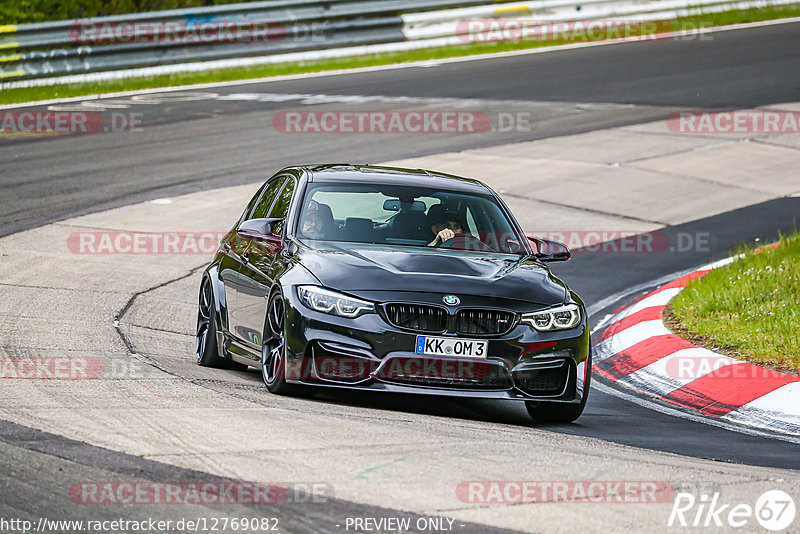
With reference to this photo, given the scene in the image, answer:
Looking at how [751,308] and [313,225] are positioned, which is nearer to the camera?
[313,225]

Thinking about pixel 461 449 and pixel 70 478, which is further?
pixel 461 449

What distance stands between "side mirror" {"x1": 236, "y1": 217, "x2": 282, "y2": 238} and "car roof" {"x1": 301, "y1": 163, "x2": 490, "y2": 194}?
596 millimetres

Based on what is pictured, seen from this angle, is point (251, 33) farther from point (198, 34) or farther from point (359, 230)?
point (359, 230)

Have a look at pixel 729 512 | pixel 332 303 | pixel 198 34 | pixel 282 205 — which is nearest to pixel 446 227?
pixel 282 205

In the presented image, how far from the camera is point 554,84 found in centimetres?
2442

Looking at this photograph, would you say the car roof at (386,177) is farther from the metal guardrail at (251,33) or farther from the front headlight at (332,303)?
the metal guardrail at (251,33)

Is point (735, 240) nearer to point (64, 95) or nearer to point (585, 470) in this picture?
point (585, 470)

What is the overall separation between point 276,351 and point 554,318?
1709 millimetres

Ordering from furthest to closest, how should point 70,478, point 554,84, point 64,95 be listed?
point 554,84, point 64,95, point 70,478

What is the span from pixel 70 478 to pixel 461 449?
1.88 metres

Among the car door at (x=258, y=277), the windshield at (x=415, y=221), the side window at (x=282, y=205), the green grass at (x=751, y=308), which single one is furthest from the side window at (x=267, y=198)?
the green grass at (x=751, y=308)

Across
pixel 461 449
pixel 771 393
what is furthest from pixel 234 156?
pixel 461 449

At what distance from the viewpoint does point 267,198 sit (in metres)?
9.54

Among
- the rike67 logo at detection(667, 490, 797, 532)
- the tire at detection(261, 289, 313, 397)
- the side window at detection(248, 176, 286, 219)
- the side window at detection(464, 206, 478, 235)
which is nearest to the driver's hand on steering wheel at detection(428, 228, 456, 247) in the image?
the side window at detection(464, 206, 478, 235)
